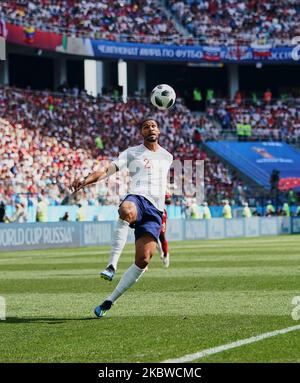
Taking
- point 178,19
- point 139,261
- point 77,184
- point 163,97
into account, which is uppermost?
point 178,19

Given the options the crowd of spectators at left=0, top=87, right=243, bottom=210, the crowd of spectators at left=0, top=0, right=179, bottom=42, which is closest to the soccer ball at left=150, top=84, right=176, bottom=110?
the crowd of spectators at left=0, top=87, right=243, bottom=210

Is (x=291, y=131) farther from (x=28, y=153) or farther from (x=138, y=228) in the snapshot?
(x=138, y=228)

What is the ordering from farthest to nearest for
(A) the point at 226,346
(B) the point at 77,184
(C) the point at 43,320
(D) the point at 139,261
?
(C) the point at 43,320 → (D) the point at 139,261 → (B) the point at 77,184 → (A) the point at 226,346

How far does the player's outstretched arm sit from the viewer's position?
1106 cm

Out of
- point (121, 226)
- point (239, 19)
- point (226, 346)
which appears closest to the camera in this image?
point (226, 346)

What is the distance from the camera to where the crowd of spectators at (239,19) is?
6875cm

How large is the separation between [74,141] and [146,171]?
133ft

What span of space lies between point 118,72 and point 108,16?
8.14m

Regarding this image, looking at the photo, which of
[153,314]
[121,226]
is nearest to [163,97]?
[121,226]

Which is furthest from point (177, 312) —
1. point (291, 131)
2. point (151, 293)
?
point (291, 131)

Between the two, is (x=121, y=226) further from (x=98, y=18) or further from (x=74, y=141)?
(x=98, y=18)

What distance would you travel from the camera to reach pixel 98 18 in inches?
2489

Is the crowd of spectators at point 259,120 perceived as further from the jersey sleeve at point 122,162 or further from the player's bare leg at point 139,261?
the player's bare leg at point 139,261

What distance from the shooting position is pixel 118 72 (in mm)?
71500
